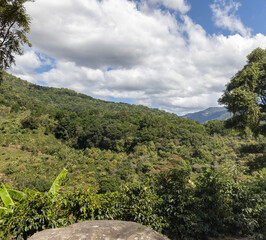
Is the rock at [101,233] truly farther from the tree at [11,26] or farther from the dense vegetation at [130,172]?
the tree at [11,26]

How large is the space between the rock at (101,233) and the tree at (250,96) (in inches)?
264

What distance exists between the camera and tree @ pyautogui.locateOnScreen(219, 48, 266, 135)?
24.5 feet

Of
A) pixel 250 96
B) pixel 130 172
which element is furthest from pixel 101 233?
pixel 130 172

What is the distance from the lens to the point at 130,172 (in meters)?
45.2

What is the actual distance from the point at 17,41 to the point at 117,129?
5846 cm

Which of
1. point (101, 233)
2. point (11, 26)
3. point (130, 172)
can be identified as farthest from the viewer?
point (130, 172)

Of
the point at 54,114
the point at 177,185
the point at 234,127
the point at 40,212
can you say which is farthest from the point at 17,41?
the point at 54,114

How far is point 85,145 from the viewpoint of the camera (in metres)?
65.9

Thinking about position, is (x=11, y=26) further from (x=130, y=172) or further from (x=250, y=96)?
(x=130, y=172)

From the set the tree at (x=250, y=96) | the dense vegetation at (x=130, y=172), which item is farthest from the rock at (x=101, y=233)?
the tree at (x=250, y=96)

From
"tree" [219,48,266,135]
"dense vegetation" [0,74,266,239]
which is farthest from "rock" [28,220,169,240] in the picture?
"tree" [219,48,266,135]

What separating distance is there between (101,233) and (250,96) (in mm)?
7759

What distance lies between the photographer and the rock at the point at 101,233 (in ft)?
9.14

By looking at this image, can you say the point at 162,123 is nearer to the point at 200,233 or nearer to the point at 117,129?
the point at 117,129
